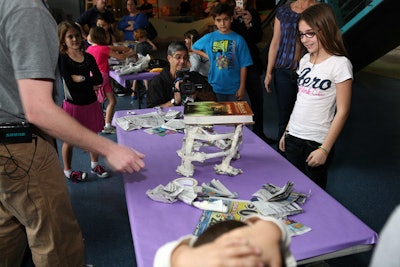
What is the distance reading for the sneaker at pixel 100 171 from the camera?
344 centimetres

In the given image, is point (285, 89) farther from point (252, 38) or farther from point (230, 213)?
point (230, 213)

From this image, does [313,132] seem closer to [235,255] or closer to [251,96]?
[235,255]

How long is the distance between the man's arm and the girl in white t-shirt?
0.98 metres

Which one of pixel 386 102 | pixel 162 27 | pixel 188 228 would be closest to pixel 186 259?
pixel 188 228

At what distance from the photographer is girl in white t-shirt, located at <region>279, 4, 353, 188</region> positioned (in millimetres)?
1856

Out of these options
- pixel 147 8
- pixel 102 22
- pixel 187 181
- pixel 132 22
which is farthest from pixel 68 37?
pixel 147 8

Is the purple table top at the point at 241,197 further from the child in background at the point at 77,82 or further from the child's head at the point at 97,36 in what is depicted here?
the child's head at the point at 97,36

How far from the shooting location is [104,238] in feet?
8.36

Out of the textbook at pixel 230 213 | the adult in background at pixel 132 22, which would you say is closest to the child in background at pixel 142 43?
the adult in background at pixel 132 22

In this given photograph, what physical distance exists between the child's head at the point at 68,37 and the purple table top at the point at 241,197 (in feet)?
4.85

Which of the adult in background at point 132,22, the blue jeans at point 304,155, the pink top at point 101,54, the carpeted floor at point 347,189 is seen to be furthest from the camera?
the adult in background at point 132,22

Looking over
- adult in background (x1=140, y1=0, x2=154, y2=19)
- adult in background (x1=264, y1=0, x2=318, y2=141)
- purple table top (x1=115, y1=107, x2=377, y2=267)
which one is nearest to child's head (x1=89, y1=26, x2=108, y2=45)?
adult in background (x1=264, y1=0, x2=318, y2=141)

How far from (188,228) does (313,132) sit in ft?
3.40

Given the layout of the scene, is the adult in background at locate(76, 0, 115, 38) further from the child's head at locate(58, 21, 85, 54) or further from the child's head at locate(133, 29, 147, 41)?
the child's head at locate(58, 21, 85, 54)
